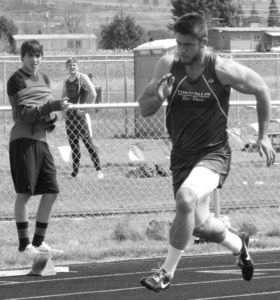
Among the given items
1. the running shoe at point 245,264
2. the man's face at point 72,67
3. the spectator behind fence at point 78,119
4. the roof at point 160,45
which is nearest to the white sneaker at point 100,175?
the spectator behind fence at point 78,119

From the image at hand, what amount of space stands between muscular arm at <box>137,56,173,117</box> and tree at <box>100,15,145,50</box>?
76.6 m

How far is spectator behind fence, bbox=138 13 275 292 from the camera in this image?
770 cm

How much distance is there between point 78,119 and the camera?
46.2ft

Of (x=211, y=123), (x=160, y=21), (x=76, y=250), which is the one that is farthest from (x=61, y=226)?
(x=160, y=21)

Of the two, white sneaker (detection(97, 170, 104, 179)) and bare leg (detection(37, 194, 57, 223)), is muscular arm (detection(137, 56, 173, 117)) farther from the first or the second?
white sneaker (detection(97, 170, 104, 179))

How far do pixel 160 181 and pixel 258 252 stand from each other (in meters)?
3.43

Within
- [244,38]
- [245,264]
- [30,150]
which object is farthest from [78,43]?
[245,264]

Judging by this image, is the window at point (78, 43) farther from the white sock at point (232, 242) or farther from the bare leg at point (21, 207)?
the white sock at point (232, 242)

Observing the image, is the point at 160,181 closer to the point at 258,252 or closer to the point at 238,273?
the point at 258,252

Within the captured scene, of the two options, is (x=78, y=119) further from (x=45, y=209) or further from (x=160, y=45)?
Result: (x=160, y=45)

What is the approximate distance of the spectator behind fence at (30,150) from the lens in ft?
33.7

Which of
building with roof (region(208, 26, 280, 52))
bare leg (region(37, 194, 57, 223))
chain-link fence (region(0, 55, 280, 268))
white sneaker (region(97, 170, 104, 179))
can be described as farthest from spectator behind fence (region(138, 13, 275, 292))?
building with roof (region(208, 26, 280, 52))

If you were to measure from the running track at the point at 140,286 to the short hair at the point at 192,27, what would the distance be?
2.03m

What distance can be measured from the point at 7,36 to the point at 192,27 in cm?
8692
